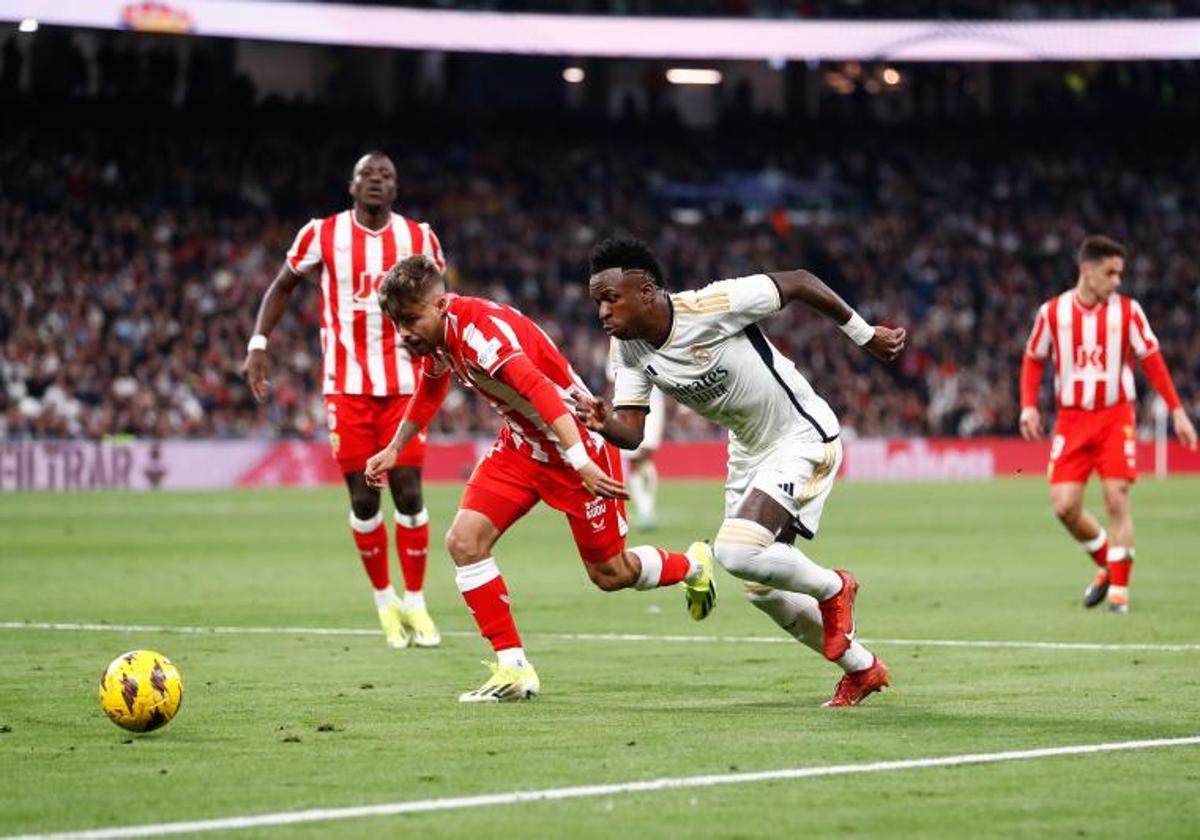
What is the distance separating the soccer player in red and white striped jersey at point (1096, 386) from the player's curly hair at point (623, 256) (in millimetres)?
7208

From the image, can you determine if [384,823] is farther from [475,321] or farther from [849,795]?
[475,321]

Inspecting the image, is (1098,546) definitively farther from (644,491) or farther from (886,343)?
(644,491)

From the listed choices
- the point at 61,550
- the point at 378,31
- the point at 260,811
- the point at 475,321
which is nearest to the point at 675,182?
the point at 378,31

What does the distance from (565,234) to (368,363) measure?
122 ft

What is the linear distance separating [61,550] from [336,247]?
10058 millimetres

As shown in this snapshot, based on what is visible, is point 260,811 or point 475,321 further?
point 475,321

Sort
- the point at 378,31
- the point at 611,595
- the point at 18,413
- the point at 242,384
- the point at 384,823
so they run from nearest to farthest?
1. the point at 384,823
2. the point at 611,595
3. the point at 18,413
4. the point at 242,384
5. the point at 378,31

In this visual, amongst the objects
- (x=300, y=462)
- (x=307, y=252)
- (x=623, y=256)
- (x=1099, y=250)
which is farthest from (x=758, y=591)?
(x=300, y=462)

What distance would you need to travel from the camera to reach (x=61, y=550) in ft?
74.0

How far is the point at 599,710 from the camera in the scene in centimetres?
965

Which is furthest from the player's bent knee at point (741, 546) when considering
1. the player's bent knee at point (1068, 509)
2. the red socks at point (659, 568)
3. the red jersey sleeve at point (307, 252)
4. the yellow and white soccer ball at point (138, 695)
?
the player's bent knee at point (1068, 509)

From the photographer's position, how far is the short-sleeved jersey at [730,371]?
967cm

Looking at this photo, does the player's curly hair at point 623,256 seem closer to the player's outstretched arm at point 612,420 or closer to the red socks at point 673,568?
the player's outstretched arm at point 612,420

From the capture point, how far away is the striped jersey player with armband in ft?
32.4
